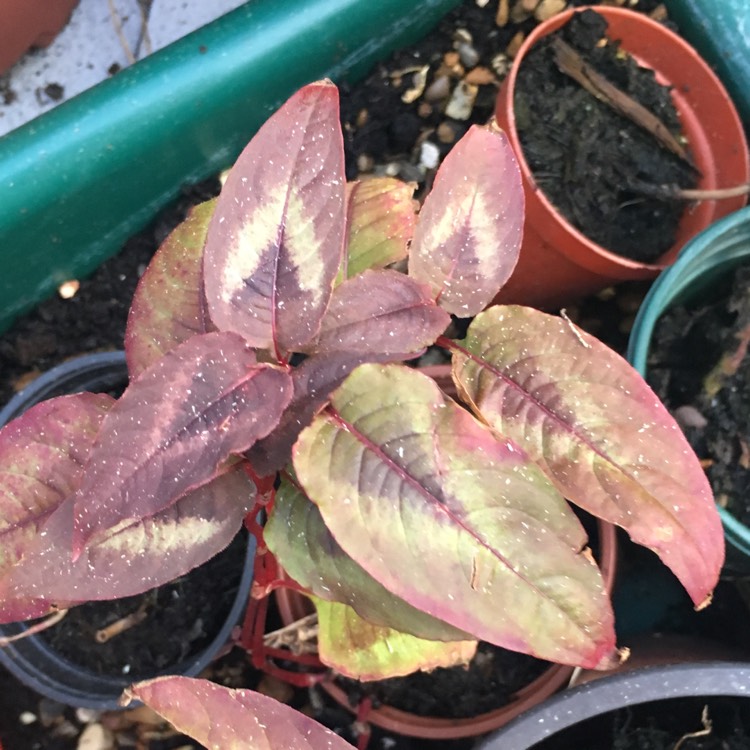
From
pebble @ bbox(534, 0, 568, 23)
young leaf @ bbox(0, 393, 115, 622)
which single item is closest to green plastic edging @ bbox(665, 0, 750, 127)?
pebble @ bbox(534, 0, 568, 23)

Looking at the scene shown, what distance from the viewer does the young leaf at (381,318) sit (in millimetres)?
636

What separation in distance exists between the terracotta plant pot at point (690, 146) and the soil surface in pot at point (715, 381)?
0.35 feet

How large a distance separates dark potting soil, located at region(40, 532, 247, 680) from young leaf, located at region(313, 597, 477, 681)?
0.30 meters

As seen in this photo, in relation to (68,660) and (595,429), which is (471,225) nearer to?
(595,429)

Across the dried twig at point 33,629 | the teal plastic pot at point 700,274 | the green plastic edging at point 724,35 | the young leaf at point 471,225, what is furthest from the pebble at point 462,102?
the dried twig at point 33,629

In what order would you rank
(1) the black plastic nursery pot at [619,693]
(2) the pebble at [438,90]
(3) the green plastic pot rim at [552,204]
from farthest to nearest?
(2) the pebble at [438,90] < (3) the green plastic pot rim at [552,204] < (1) the black plastic nursery pot at [619,693]

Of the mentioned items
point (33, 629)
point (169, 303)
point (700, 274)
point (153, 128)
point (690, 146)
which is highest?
point (153, 128)

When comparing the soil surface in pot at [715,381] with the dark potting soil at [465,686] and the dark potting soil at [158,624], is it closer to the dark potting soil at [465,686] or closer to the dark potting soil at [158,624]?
the dark potting soil at [465,686]

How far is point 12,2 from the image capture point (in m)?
1.34

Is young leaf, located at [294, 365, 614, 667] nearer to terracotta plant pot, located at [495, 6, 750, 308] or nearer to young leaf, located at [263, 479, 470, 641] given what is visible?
young leaf, located at [263, 479, 470, 641]

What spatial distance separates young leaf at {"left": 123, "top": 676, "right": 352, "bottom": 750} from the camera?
0.60m

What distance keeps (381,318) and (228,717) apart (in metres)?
0.33

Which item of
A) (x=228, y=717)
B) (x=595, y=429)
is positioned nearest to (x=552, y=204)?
(x=595, y=429)

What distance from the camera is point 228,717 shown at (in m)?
0.62
